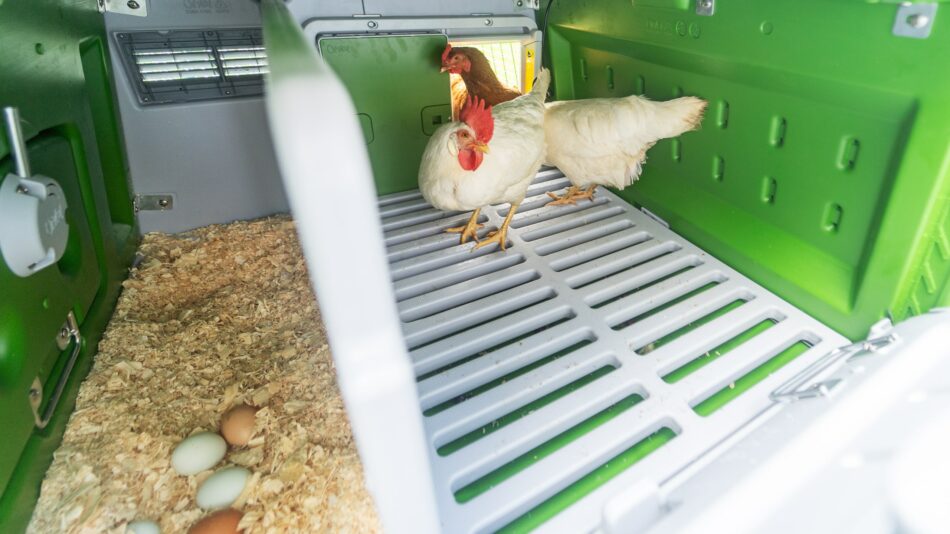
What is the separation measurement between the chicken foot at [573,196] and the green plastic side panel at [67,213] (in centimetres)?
112

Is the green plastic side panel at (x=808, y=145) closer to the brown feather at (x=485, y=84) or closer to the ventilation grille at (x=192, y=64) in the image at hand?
the brown feather at (x=485, y=84)

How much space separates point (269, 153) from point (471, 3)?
0.74 metres

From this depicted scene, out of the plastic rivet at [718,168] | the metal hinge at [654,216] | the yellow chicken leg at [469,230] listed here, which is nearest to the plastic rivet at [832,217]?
the plastic rivet at [718,168]

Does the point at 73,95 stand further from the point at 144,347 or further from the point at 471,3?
the point at 471,3

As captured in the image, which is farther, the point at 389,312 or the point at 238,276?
the point at 238,276

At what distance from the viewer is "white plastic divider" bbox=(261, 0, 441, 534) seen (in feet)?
0.87

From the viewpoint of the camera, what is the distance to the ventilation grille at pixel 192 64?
124 cm

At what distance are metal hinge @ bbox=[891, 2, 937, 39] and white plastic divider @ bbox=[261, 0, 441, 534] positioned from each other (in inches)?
32.9

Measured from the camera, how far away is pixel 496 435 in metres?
0.80

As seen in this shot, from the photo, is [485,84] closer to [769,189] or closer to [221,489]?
[769,189]

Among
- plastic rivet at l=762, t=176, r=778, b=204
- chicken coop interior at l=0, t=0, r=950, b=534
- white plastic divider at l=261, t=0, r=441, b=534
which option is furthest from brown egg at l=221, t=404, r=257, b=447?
plastic rivet at l=762, t=176, r=778, b=204

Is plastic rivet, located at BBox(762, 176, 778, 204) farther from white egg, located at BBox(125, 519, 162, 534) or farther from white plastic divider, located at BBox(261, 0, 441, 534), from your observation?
white egg, located at BBox(125, 519, 162, 534)

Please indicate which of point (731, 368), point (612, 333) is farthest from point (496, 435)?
point (731, 368)

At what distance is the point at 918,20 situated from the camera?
2.32 feet
